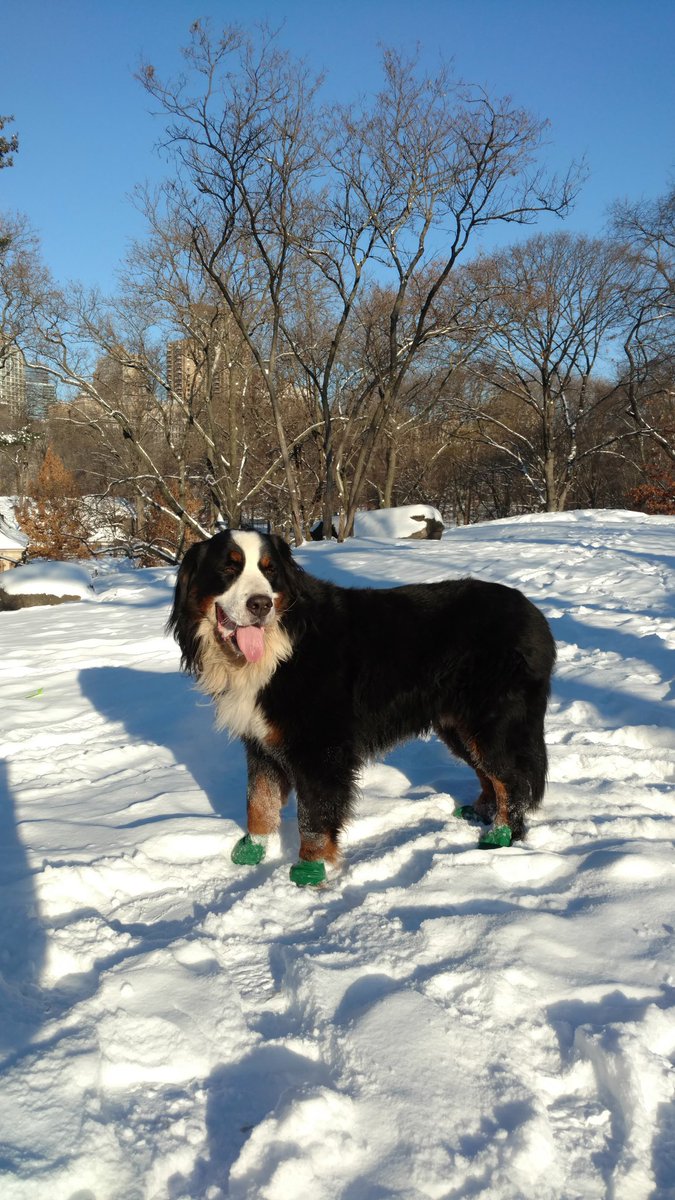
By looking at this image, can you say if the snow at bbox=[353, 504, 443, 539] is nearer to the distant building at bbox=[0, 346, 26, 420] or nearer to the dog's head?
the dog's head

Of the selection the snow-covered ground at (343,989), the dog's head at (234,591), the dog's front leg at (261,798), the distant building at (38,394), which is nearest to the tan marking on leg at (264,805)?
the dog's front leg at (261,798)

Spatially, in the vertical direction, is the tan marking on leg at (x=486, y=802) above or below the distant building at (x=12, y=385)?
below

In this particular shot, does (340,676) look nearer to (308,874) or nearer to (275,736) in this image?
(275,736)

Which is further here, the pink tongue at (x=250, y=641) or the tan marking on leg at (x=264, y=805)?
the tan marking on leg at (x=264, y=805)

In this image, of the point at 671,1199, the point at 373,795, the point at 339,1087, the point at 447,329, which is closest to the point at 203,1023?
the point at 339,1087

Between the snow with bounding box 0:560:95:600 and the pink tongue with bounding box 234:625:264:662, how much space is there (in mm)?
10155

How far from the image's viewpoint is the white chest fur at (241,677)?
3422 mm

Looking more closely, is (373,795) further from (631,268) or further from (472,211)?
(631,268)

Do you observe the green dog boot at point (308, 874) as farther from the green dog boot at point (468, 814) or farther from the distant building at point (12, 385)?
the distant building at point (12, 385)

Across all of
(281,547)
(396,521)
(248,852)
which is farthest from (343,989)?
(396,521)

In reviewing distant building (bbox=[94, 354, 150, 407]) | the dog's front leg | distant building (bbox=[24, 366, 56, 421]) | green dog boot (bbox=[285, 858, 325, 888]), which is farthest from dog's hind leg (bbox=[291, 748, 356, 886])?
distant building (bbox=[24, 366, 56, 421])

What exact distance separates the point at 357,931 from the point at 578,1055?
0.92m

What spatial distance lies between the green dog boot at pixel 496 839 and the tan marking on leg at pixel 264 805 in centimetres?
100

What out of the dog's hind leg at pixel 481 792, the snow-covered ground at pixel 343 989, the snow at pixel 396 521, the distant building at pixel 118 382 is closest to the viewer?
the snow-covered ground at pixel 343 989
